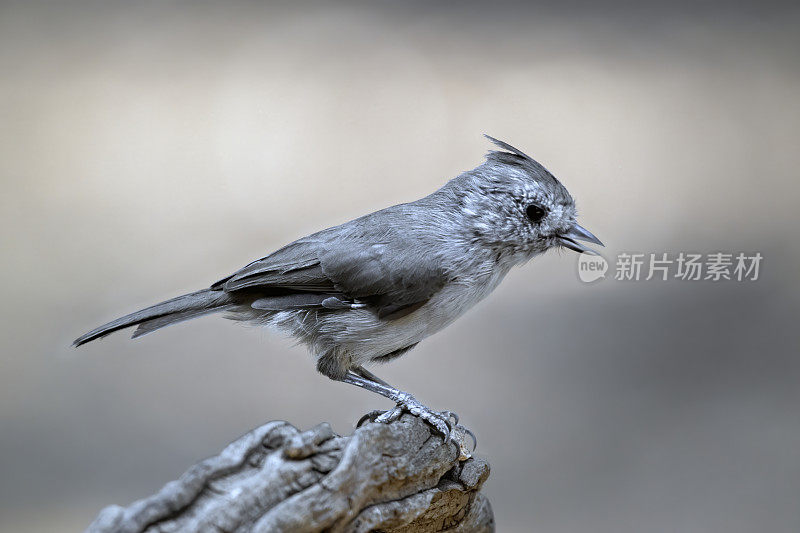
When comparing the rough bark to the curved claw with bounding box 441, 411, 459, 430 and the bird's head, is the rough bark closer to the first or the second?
the curved claw with bounding box 441, 411, 459, 430

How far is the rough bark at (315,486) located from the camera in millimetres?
1806

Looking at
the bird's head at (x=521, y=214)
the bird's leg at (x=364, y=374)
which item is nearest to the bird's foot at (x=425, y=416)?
the bird's leg at (x=364, y=374)

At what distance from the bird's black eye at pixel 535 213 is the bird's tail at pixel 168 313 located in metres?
1.07

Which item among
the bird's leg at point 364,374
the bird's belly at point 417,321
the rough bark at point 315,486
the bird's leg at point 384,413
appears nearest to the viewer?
the rough bark at point 315,486

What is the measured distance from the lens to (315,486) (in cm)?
196

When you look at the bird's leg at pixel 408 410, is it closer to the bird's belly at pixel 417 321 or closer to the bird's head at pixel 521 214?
the bird's belly at pixel 417 321

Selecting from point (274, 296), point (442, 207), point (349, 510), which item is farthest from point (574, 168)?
point (349, 510)

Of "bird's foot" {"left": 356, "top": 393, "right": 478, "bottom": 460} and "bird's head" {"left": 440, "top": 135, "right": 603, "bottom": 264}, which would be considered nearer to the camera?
"bird's foot" {"left": 356, "top": 393, "right": 478, "bottom": 460}

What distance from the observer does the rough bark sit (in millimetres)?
1806

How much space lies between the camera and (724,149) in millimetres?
3824

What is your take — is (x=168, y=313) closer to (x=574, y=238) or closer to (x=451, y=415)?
(x=451, y=415)

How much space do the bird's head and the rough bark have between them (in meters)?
0.67

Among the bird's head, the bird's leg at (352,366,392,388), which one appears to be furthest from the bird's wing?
the bird's leg at (352,366,392,388)

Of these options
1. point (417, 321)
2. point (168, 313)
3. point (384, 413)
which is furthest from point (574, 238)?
point (168, 313)
